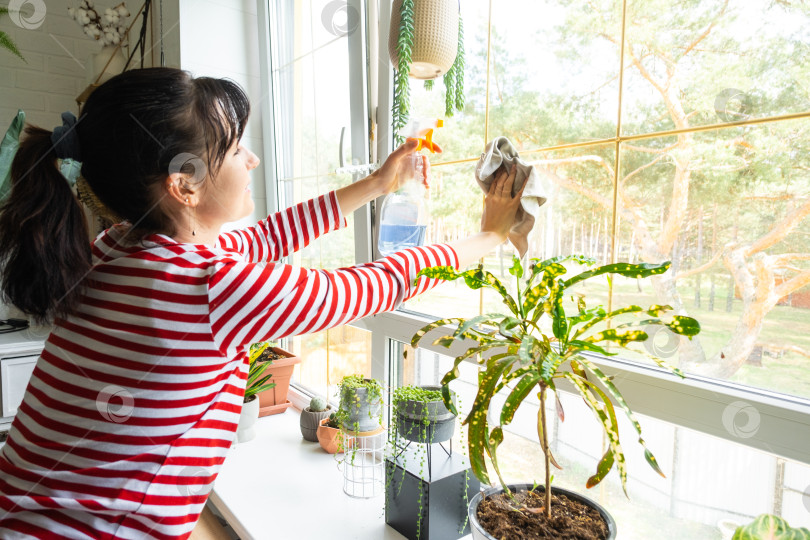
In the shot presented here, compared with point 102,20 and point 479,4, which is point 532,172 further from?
point 102,20

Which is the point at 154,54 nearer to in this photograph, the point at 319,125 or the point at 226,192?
the point at 319,125

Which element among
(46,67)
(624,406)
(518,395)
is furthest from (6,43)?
(624,406)

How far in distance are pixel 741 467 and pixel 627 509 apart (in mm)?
215

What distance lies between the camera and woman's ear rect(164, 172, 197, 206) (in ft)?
2.44

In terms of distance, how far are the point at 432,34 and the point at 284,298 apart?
47 cm

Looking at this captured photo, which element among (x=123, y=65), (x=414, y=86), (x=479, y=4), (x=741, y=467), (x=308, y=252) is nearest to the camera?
(x=741, y=467)

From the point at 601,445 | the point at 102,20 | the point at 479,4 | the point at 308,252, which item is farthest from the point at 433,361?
the point at 102,20

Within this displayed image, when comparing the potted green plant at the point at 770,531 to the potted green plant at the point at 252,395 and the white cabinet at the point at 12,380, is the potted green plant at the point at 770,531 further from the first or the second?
the white cabinet at the point at 12,380

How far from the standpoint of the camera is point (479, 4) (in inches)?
43.2

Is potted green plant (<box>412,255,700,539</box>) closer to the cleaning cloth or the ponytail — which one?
the cleaning cloth

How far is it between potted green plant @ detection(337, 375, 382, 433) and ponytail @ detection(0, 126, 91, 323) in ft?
2.21

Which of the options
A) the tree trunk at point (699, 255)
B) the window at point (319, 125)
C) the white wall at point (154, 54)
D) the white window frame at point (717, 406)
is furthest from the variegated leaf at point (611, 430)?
the white wall at point (154, 54)

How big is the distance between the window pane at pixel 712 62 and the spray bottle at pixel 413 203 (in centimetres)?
32

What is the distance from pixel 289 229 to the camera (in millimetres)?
1104
